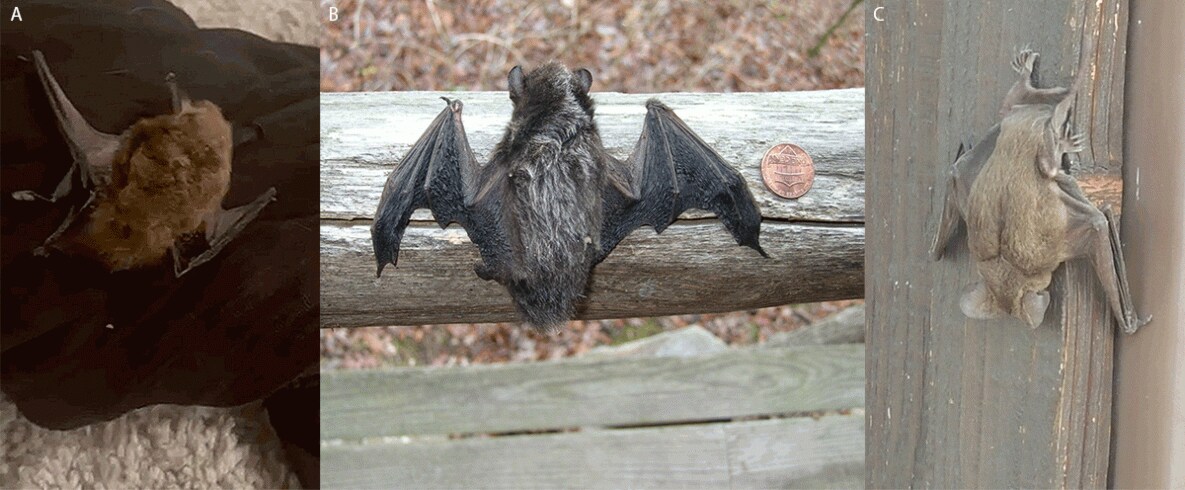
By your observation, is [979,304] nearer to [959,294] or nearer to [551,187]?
[959,294]

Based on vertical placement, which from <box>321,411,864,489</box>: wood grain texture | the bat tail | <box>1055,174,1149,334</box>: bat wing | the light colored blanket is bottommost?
<box>321,411,864,489</box>: wood grain texture

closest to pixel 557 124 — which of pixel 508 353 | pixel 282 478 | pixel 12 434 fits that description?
pixel 282 478

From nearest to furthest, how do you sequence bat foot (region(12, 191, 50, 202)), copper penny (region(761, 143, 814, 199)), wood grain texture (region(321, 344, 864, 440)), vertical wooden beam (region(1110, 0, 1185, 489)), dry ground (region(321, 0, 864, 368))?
bat foot (region(12, 191, 50, 202)), vertical wooden beam (region(1110, 0, 1185, 489)), copper penny (region(761, 143, 814, 199)), wood grain texture (region(321, 344, 864, 440)), dry ground (region(321, 0, 864, 368))

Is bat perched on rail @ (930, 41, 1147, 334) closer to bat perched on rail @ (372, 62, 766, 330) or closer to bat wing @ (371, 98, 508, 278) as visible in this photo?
bat perched on rail @ (372, 62, 766, 330)

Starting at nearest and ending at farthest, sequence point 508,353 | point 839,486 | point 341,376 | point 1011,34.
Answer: point 1011,34 → point 839,486 → point 341,376 → point 508,353

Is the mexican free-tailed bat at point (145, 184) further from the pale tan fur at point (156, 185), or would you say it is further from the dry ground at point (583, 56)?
the dry ground at point (583, 56)

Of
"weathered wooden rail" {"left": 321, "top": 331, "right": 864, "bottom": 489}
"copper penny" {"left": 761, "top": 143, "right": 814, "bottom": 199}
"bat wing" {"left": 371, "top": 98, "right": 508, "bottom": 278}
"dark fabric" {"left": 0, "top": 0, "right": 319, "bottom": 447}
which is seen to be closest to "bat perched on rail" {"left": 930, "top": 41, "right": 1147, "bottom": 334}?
"copper penny" {"left": 761, "top": 143, "right": 814, "bottom": 199}

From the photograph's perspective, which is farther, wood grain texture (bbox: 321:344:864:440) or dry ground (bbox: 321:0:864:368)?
dry ground (bbox: 321:0:864:368)

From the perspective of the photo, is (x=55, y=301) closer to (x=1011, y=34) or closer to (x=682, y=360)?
(x=1011, y=34)
